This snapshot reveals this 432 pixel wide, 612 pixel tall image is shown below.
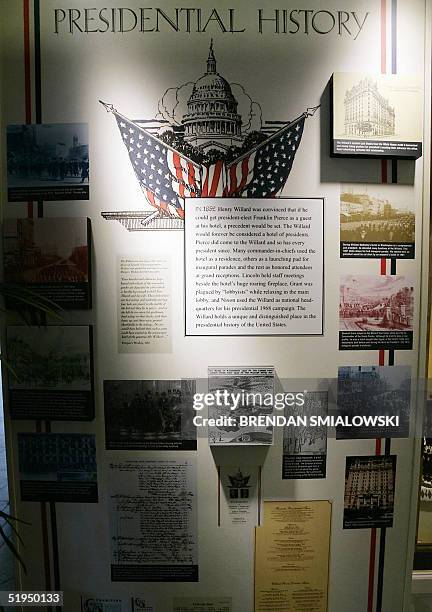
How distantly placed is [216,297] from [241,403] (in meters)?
0.43

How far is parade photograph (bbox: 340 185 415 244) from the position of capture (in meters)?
1.41

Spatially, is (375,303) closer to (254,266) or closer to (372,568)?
(254,266)

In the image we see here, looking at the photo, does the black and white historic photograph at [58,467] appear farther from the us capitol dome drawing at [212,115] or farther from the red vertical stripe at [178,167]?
the us capitol dome drawing at [212,115]

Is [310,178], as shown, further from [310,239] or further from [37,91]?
[37,91]

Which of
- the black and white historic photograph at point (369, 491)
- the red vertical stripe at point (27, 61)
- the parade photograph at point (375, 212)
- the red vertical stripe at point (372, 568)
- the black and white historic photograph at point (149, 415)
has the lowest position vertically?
the red vertical stripe at point (372, 568)

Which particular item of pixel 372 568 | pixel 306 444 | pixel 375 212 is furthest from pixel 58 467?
pixel 375 212

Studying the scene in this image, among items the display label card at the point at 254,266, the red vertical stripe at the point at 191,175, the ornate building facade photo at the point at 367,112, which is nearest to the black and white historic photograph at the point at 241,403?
the display label card at the point at 254,266

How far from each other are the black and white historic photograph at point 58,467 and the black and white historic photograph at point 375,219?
4.30 feet

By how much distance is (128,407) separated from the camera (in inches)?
57.6

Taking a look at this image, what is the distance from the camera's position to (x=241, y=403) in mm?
1439

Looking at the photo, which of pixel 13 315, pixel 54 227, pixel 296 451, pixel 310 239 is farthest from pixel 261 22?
pixel 296 451

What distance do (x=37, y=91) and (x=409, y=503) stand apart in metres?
2.23

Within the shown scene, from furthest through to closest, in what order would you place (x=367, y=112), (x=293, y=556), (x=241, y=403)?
(x=293, y=556)
(x=241, y=403)
(x=367, y=112)

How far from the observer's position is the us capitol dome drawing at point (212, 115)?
1.35 m
